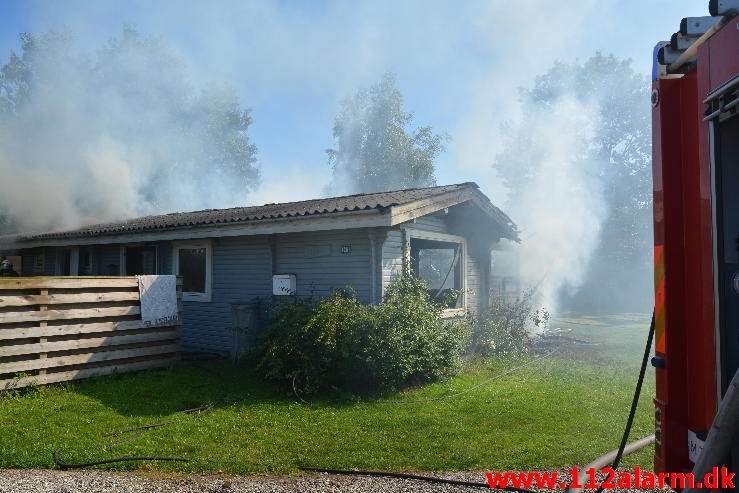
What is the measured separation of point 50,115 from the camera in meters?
24.8

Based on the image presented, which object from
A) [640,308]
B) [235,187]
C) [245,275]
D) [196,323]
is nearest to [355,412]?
[245,275]

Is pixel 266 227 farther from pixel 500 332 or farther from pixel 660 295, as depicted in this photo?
pixel 660 295

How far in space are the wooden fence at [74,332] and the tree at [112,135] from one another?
36.3 ft

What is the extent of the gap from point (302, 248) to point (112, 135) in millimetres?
22396

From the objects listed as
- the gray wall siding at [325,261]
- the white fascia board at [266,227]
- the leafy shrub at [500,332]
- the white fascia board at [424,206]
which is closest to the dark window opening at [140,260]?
the white fascia board at [266,227]

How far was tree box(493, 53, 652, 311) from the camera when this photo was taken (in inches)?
Result: 1031

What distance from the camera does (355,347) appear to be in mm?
7316

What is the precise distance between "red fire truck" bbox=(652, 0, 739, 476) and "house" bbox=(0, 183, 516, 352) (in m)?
5.70

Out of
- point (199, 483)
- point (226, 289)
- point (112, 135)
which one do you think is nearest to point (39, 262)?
point (226, 289)

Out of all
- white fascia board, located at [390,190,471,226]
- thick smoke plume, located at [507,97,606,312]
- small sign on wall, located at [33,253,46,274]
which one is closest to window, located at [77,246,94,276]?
small sign on wall, located at [33,253,46,274]

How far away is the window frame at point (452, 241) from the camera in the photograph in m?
9.48

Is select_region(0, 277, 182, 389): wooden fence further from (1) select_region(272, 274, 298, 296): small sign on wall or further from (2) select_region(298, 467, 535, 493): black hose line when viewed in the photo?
(2) select_region(298, 467, 535, 493): black hose line

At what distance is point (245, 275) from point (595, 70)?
111 ft
